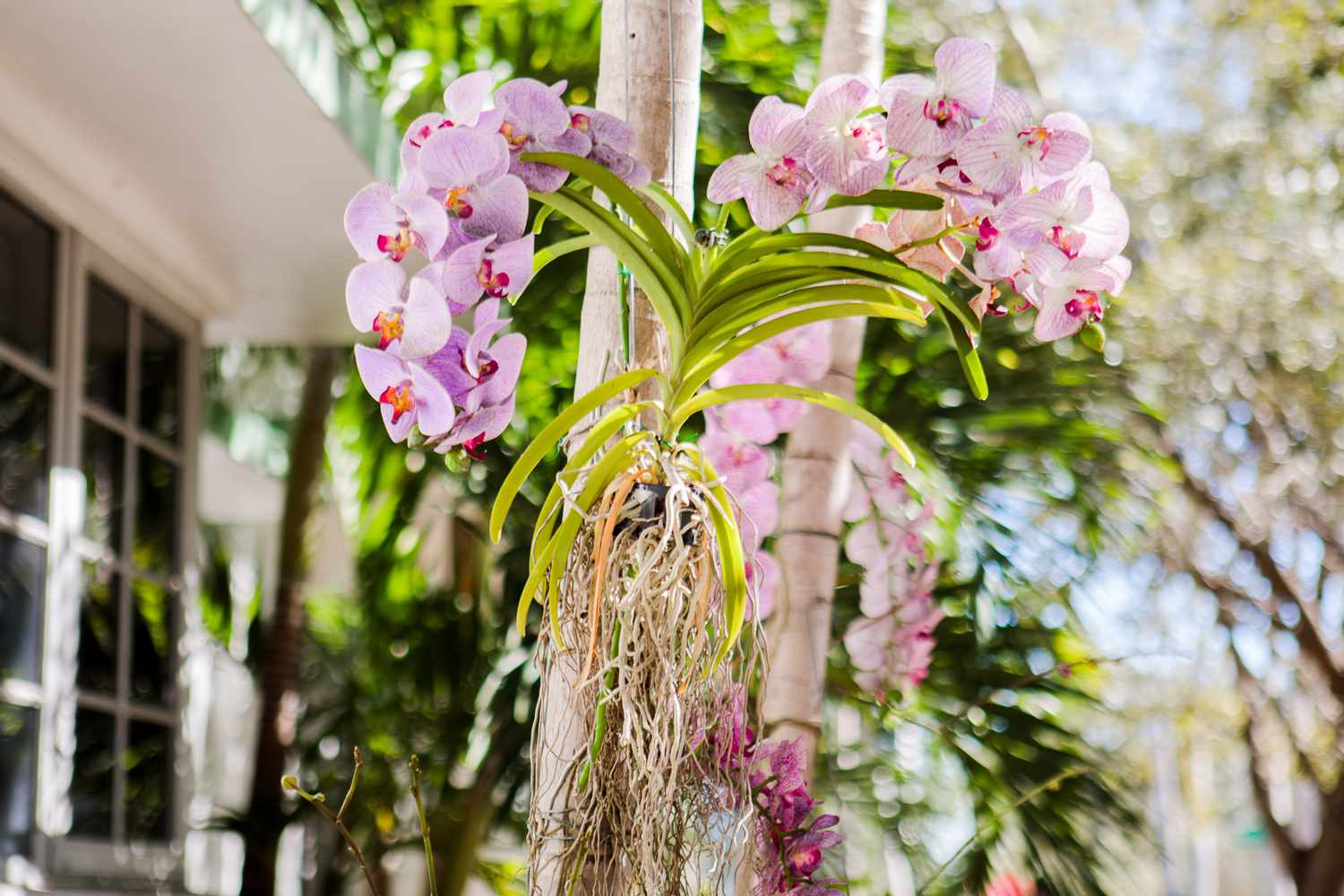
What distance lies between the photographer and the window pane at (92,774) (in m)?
2.57

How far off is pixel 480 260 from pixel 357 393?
8.67 feet

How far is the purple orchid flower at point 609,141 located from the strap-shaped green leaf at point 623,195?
0.01 m

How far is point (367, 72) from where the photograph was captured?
3141mm

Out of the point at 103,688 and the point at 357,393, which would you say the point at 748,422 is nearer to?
the point at 103,688

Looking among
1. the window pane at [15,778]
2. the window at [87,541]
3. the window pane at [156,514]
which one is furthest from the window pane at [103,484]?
the window pane at [15,778]

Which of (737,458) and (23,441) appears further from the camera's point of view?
(23,441)

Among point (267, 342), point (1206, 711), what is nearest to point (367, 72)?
point (267, 342)

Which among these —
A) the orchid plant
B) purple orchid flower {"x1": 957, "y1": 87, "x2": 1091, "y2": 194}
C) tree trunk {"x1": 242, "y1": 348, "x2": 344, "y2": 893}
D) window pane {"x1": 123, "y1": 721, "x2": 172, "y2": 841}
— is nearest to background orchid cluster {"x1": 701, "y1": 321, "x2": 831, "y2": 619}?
the orchid plant

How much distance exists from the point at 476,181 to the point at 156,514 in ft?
8.03

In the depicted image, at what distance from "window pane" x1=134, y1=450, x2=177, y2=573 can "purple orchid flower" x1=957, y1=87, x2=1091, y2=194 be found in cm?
249

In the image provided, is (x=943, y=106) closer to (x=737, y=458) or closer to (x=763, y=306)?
(x=763, y=306)

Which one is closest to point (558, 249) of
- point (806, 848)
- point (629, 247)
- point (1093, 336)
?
point (629, 247)

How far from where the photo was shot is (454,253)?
86 centimetres

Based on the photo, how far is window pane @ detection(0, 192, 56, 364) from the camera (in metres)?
2.43
